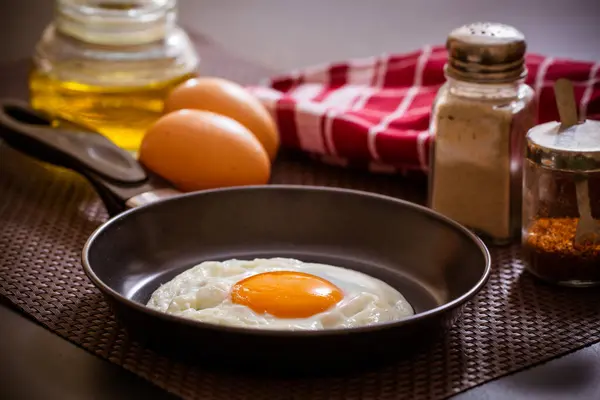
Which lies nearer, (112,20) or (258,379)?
(258,379)

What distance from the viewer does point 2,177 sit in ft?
4.34

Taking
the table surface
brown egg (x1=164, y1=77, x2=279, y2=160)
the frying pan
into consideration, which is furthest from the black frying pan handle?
the table surface

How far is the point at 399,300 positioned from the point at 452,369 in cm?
11

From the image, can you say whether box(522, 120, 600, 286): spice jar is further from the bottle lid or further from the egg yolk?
the bottle lid

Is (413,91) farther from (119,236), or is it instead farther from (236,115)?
(119,236)

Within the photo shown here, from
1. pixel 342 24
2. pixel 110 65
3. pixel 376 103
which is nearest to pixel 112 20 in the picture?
pixel 110 65

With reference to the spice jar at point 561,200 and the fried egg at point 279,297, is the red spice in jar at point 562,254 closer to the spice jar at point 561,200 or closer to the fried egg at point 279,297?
the spice jar at point 561,200

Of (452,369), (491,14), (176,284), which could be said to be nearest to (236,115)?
(176,284)

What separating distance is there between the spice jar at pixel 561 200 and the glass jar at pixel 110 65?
0.57 m

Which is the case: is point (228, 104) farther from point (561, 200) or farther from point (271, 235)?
point (561, 200)

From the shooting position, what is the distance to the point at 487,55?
3.51 ft

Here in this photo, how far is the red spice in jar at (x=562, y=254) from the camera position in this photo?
0.99 metres

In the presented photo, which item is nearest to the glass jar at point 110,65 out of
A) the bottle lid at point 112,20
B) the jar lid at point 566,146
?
the bottle lid at point 112,20

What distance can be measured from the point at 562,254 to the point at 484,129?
0.18 meters
